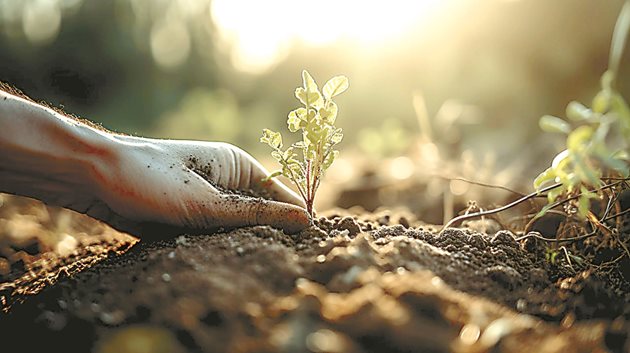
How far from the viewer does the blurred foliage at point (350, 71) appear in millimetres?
6090

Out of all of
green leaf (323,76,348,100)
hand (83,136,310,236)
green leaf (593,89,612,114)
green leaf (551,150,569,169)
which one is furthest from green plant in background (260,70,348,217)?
green leaf (593,89,612,114)

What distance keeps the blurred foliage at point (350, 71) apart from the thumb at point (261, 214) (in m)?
2.94

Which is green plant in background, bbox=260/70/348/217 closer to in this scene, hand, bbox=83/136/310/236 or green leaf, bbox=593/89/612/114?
hand, bbox=83/136/310/236

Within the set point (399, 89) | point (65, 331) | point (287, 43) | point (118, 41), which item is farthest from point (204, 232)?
point (118, 41)

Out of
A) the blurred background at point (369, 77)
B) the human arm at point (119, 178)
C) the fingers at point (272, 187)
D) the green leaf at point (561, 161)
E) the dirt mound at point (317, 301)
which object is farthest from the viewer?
the blurred background at point (369, 77)

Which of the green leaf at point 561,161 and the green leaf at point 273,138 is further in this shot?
the green leaf at point 273,138

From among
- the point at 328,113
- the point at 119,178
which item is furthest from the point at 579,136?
the point at 119,178

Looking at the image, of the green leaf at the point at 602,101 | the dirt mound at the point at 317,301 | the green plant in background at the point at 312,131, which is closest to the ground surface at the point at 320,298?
the dirt mound at the point at 317,301

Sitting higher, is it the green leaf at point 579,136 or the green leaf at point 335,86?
the green leaf at point 335,86

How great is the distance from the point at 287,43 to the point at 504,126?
3.86 metres

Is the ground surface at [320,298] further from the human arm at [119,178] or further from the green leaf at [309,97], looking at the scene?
the green leaf at [309,97]

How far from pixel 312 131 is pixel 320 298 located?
0.60 metres

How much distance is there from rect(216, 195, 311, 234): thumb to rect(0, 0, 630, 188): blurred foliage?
294 centimetres

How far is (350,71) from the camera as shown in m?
8.34
